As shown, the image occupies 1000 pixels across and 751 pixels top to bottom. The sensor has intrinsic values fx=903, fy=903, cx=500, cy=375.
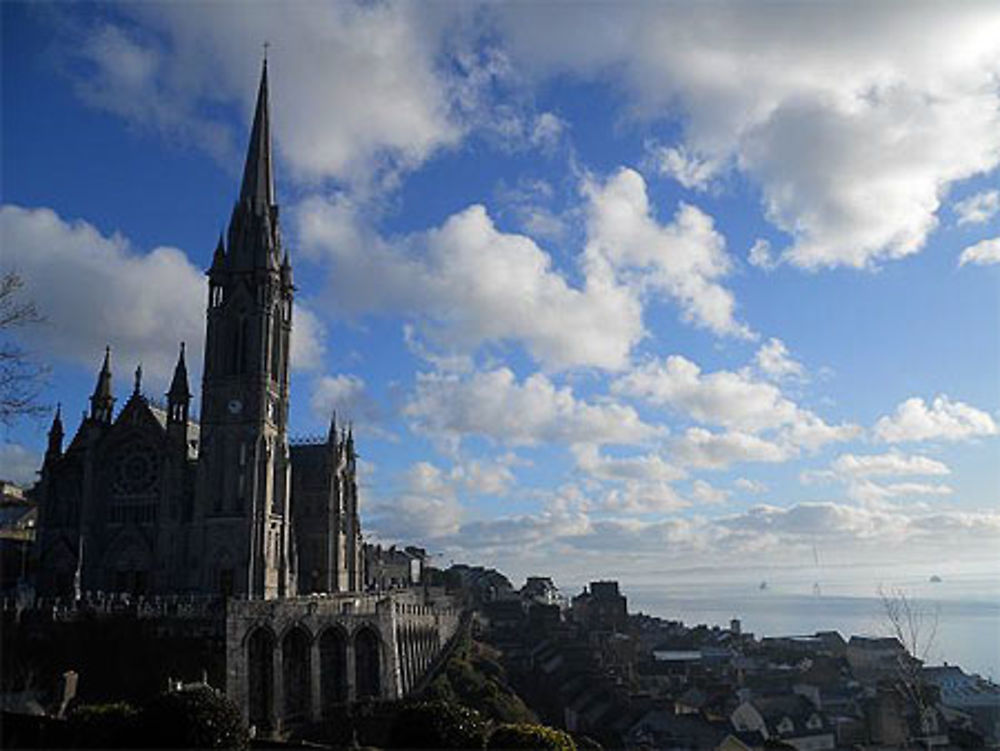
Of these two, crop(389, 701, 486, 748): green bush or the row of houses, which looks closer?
A: crop(389, 701, 486, 748): green bush

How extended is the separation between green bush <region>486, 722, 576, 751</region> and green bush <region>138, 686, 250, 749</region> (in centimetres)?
644

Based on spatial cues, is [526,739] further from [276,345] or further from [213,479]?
[276,345]

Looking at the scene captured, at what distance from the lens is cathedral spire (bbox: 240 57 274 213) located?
7562cm

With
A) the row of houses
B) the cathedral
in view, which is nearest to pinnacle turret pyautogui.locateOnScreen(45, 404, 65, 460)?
the cathedral

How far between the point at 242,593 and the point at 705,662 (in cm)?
5351

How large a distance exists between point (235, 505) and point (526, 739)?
46.0 meters

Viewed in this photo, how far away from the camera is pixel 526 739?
75.4 feet

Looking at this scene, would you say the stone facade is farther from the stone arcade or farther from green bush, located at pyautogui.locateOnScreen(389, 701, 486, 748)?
green bush, located at pyautogui.locateOnScreen(389, 701, 486, 748)

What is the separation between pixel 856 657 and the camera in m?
102

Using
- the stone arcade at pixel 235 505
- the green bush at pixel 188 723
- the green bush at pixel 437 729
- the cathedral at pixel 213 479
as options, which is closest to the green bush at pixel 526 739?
the green bush at pixel 437 729

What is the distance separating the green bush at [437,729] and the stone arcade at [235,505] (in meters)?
31.5

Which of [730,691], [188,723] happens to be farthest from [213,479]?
[188,723]

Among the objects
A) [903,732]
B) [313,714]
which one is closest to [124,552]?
[313,714]

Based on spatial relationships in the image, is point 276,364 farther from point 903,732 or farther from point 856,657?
point 856,657
